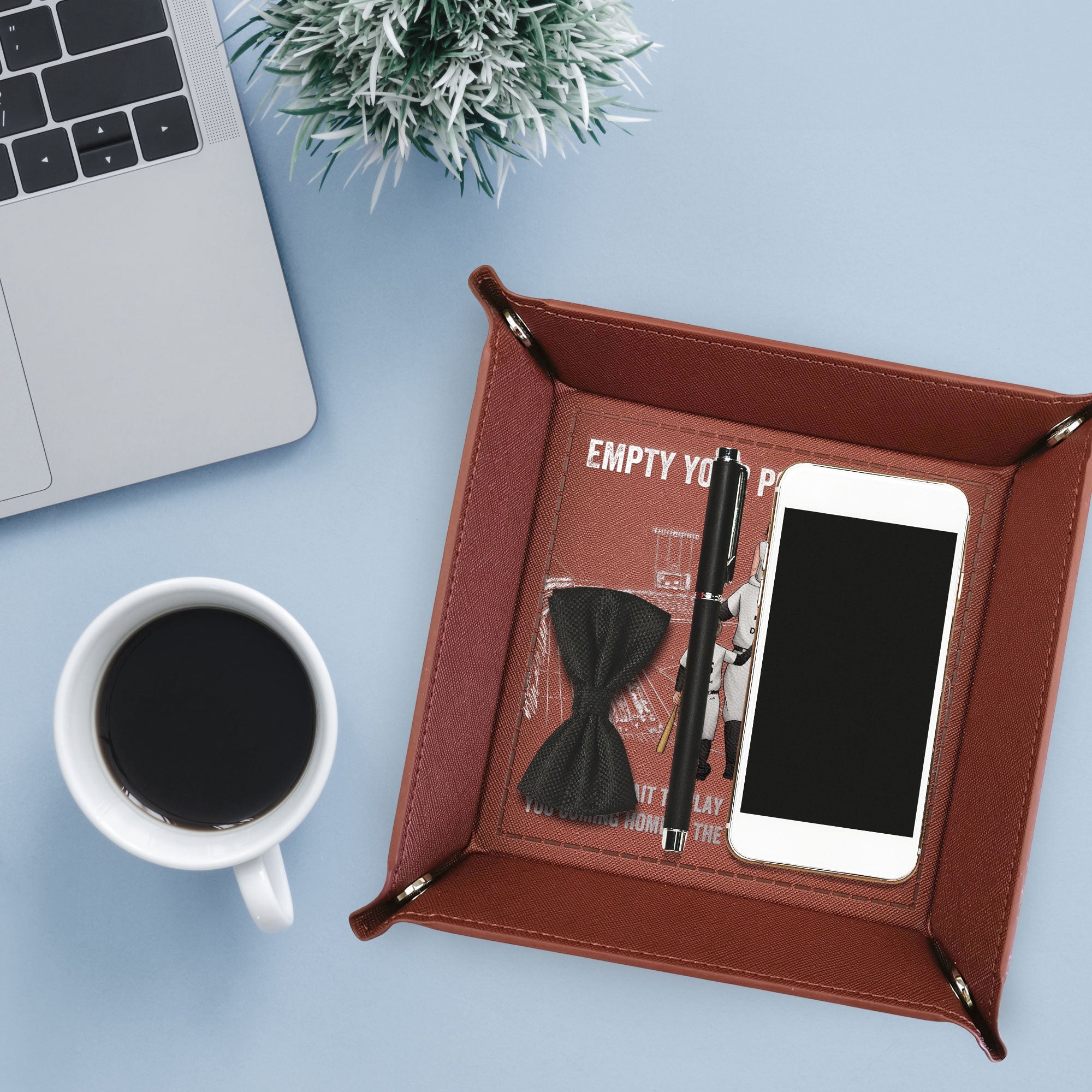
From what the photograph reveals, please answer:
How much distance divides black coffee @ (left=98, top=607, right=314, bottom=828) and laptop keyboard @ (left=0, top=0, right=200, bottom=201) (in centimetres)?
27

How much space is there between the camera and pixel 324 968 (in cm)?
54

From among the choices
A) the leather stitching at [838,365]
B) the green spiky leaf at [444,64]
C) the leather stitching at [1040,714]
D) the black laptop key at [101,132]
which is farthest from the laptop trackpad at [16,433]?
the leather stitching at [1040,714]

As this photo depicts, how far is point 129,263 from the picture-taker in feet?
1.63

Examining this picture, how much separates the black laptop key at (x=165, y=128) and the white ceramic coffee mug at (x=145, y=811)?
0.84 feet

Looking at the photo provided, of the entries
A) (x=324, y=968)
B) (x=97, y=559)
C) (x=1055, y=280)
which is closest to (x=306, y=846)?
(x=324, y=968)

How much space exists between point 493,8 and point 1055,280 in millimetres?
379

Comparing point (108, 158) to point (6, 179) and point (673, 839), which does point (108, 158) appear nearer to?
point (6, 179)

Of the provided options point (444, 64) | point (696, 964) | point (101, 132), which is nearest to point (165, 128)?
point (101, 132)

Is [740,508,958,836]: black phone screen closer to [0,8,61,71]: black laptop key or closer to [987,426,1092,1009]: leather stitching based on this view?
[987,426,1092,1009]: leather stitching

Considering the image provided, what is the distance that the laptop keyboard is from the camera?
471 millimetres

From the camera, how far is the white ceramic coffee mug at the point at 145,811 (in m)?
0.40

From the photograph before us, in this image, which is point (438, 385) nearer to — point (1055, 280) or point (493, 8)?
point (493, 8)

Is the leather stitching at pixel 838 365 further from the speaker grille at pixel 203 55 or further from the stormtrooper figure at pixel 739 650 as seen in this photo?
the speaker grille at pixel 203 55

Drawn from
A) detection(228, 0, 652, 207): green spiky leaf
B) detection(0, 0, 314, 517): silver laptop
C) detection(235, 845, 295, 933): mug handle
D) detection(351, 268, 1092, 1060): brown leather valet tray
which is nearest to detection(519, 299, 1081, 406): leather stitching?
detection(351, 268, 1092, 1060): brown leather valet tray
